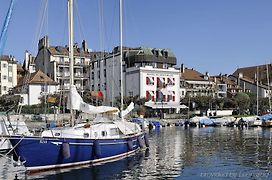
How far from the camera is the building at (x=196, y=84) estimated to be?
118 metres

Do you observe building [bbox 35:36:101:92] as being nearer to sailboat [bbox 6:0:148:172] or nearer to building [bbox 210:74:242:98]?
building [bbox 210:74:242:98]

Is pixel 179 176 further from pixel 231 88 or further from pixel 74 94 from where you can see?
pixel 231 88

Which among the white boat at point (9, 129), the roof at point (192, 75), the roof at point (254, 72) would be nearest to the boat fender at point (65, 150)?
the white boat at point (9, 129)

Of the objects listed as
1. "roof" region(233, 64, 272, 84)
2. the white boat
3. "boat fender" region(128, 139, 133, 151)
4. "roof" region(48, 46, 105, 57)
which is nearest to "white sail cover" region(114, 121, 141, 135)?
"boat fender" region(128, 139, 133, 151)

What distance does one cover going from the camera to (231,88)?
135250 mm

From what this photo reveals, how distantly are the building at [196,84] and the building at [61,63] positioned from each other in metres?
29.2

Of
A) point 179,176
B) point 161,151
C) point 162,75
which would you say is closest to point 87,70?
point 162,75

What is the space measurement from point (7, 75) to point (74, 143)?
257 feet

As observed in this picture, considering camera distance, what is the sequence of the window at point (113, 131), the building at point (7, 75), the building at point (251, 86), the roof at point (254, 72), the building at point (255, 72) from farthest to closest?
the roof at point (254, 72), the building at point (255, 72), the building at point (251, 86), the building at point (7, 75), the window at point (113, 131)

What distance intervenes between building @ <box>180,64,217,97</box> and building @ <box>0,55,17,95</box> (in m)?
48.1

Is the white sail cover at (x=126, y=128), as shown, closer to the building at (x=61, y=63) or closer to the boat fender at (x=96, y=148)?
the boat fender at (x=96, y=148)

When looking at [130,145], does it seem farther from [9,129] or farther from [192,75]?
[192,75]

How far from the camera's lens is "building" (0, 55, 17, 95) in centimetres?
9912

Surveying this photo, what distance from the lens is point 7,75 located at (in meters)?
100
